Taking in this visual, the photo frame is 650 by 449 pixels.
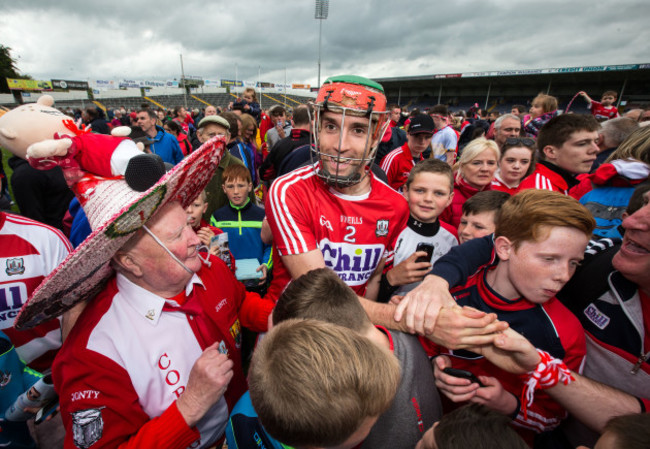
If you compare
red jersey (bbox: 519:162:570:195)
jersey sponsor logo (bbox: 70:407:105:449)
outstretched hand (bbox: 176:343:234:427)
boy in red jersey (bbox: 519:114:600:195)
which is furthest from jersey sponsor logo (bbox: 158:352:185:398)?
red jersey (bbox: 519:162:570:195)

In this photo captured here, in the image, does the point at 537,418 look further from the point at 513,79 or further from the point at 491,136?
the point at 513,79

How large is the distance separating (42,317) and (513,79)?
162 ft

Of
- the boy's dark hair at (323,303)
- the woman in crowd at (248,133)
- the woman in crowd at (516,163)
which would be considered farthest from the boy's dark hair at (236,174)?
the woman in crowd at (248,133)

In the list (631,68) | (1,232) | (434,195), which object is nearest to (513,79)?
(631,68)

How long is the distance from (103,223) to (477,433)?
4.88 feet

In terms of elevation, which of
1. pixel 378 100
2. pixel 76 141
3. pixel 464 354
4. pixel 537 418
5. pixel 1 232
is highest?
pixel 378 100

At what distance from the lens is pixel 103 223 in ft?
3.57

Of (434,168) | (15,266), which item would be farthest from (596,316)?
(15,266)

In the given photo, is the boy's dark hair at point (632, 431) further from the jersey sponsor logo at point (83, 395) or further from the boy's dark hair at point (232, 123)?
the boy's dark hair at point (232, 123)

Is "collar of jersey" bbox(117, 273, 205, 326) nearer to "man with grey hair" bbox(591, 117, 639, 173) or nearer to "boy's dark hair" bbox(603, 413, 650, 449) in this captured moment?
"boy's dark hair" bbox(603, 413, 650, 449)

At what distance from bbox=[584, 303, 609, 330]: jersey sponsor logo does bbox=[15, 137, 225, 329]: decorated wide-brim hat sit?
7.50 ft

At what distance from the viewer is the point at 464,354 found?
1694 mm

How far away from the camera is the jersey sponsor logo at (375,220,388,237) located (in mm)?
2010

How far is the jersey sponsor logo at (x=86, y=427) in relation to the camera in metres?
1.16
